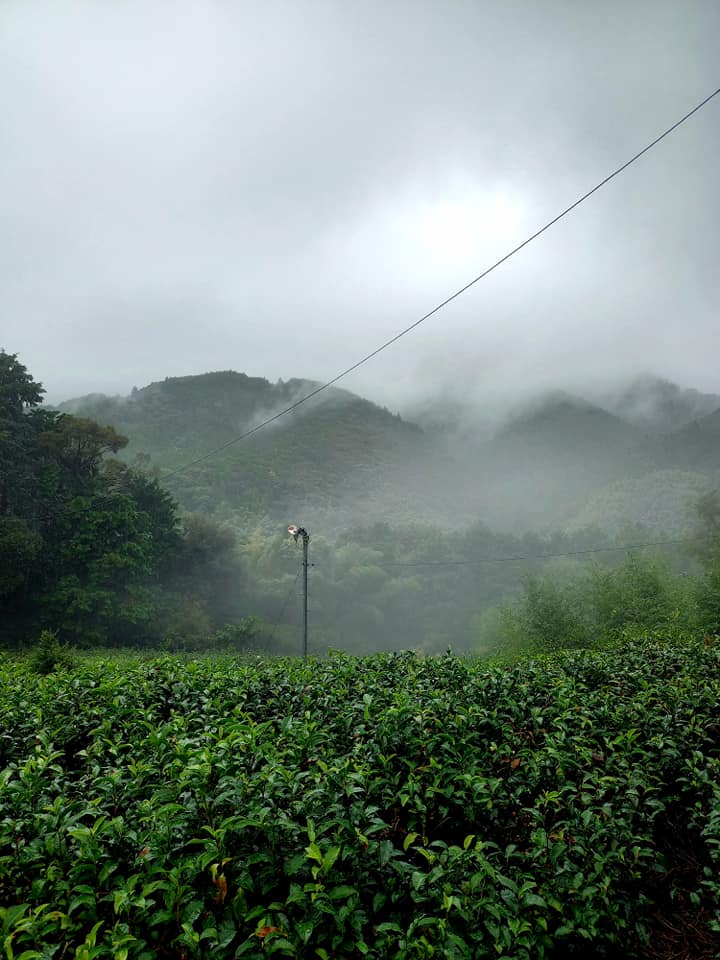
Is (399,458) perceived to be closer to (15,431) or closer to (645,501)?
(645,501)

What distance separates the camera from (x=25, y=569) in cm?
2634

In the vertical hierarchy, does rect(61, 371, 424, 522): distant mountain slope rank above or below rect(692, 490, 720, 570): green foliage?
above

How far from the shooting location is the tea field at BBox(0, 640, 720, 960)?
198 centimetres

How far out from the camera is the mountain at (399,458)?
233 feet

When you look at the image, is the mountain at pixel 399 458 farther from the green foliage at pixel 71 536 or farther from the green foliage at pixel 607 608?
the green foliage at pixel 607 608

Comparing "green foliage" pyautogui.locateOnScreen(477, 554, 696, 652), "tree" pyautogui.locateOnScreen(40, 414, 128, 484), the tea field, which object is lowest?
"green foliage" pyautogui.locateOnScreen(477, 554, 696, 652)

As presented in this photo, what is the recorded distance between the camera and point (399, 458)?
316 ft

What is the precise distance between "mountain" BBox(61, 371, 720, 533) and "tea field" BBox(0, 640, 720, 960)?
5807 centimetres

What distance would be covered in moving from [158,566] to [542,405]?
3647 inches

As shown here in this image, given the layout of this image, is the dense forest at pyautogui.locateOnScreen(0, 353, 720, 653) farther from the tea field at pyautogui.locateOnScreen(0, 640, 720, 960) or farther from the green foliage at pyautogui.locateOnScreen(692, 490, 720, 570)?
the tea field at pyautogui.locateOnScreen(0, 640, 720, 960)

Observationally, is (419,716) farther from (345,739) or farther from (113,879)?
(113,879)

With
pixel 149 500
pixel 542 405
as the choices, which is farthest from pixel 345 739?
pixel 542 405

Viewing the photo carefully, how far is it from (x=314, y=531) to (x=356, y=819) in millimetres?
75053

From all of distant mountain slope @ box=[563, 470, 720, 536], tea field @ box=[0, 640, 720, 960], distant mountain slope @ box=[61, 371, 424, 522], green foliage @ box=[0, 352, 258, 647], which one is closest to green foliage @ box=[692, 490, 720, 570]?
distant mountain slope @ box=[563, 470, 720, 536]
